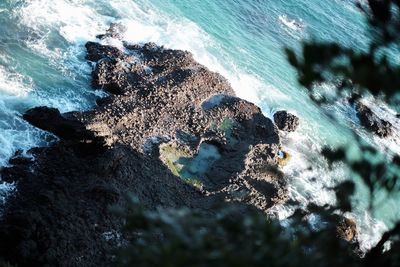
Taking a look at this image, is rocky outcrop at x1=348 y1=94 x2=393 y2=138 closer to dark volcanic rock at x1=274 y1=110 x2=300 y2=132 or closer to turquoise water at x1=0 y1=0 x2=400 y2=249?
turquoise water at x1=0 y1=0 x2=400 y2=249

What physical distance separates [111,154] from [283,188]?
10128 mm

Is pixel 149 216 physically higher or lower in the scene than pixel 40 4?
higher

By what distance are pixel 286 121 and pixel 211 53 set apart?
28.8 feet

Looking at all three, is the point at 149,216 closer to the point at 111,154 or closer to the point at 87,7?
the point at 111,154

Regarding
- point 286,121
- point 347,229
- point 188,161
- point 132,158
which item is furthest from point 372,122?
point 132,158

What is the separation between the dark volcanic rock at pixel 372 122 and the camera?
39125 millimetres

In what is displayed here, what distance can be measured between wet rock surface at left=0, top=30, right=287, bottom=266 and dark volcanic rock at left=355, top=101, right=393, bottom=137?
11.4 metres

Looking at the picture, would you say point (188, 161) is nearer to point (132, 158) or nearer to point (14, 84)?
point (132, 158)

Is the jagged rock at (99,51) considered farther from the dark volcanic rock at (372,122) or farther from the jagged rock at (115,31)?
the dark volcanic rock at (372,122)

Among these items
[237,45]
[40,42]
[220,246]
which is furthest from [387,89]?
[237,45]

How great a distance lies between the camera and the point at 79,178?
22.0m

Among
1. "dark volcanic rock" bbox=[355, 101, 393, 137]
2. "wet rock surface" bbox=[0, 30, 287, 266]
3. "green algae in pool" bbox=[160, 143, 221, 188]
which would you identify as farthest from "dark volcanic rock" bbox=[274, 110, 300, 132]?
"green algae in pool" bbox=[160, 143, 221, 188]

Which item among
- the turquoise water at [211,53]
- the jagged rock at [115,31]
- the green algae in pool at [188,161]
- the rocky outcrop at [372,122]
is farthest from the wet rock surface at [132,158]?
the rocky outcrop at [372,122]

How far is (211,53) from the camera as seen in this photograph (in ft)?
128
